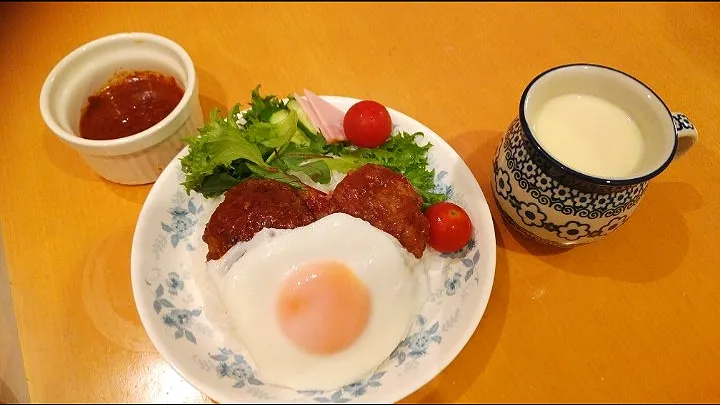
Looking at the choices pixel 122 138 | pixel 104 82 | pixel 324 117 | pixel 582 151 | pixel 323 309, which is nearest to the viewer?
pixel 323 309

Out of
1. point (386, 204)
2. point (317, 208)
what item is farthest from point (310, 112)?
point (386, 204)

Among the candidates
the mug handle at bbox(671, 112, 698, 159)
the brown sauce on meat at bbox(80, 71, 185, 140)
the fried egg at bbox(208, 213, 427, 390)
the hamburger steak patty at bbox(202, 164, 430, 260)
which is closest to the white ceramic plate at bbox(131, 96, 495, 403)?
the fried egg at bbox(208, 213, 427, 390)

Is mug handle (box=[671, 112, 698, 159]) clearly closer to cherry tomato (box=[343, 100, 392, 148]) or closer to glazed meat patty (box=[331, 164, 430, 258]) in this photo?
glazed meat patty (box=[331, 164, 430, 258])

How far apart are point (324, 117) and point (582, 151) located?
932 millimetres

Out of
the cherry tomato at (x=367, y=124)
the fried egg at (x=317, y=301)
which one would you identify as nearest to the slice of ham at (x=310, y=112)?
the cherry tomato at (x=367, y=124)

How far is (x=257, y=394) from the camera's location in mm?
1545

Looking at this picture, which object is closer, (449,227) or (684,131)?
(684,131)

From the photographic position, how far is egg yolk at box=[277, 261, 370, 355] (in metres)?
1.56

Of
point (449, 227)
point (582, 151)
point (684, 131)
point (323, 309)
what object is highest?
point (684, 131)

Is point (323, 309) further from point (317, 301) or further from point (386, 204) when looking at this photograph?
point (386, 204)

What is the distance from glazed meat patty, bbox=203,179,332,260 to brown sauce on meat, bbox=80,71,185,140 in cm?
55

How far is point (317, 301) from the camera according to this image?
157cm

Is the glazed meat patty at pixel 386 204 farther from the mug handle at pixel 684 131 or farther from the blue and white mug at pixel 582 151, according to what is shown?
the mug handle at pixel 684 131

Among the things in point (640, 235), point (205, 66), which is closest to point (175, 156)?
point (205, 66)
